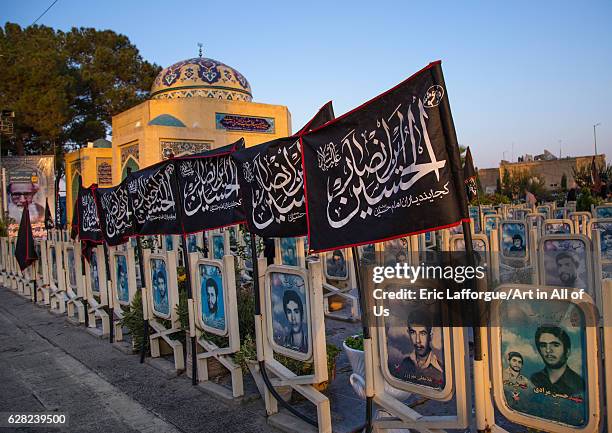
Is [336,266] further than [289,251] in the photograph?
Yes

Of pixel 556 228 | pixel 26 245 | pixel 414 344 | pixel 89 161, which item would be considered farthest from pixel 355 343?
pixel 89 161

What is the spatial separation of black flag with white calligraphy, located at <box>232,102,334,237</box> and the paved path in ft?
5.30

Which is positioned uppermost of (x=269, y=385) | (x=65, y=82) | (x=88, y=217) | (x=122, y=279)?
(x=65, y=82)

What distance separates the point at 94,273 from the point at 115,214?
1717mm

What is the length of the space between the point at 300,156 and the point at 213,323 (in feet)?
6.83

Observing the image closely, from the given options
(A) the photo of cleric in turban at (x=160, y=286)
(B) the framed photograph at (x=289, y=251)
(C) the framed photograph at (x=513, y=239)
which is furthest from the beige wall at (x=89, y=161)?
(C) the framed photograph at (x=513, y=239)

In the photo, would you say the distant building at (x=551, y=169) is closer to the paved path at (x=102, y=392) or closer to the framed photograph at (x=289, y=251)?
the framed photograph at (x=289, y=251)

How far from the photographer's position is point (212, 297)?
4.90 meters

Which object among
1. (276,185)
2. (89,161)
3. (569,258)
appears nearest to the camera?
(276,185)

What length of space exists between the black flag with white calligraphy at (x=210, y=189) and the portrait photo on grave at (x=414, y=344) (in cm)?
196

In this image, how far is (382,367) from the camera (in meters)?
3.18

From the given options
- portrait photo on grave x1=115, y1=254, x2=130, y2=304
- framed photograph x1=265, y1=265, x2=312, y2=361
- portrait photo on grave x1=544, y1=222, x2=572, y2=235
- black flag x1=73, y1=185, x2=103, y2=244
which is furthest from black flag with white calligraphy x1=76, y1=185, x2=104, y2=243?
portrait photo on grave x1=544, y1=222, x2=572, y2=235

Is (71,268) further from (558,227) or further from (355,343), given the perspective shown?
(558,227)

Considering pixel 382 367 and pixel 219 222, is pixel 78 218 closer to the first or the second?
pixel 219 222
